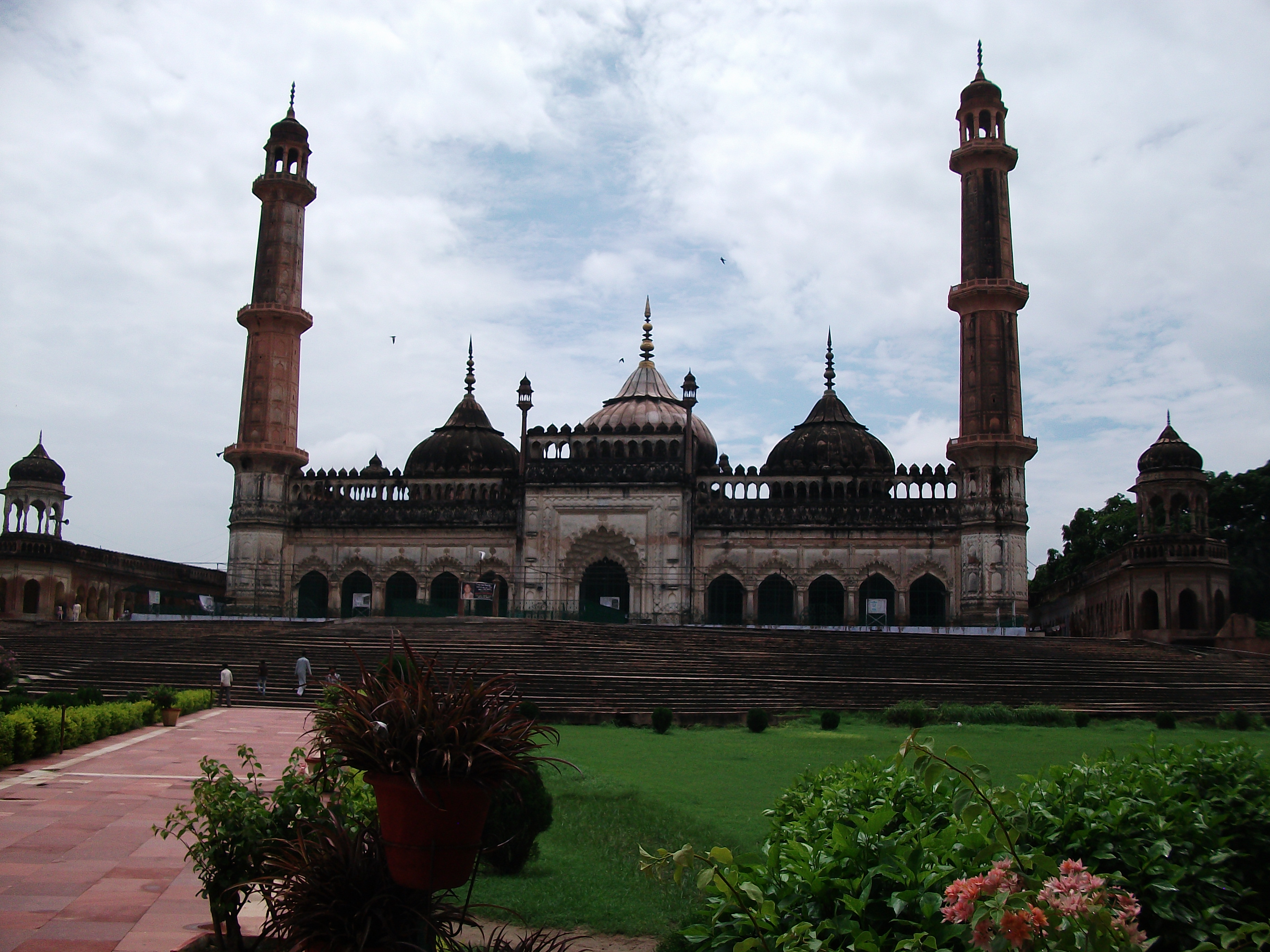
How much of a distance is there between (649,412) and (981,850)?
3806 centimetres

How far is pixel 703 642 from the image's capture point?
1040 inches

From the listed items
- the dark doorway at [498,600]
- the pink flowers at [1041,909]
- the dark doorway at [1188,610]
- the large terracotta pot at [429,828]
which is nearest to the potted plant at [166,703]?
the large terracotta pot at [429,828]

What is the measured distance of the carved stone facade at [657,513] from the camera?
113ft

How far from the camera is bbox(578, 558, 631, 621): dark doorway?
3697cm

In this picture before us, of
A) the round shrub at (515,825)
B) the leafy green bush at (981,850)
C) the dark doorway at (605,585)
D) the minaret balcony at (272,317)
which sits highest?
the minaret balcony at (272,317)

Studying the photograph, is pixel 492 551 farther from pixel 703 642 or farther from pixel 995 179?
pixel 995 179

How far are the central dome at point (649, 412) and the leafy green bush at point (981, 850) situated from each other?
33712 mm

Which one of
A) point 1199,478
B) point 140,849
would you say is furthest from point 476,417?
point 140,849

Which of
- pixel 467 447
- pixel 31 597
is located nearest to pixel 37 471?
pixel 31 597

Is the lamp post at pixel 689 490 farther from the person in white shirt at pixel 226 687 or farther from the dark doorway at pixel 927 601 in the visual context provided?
the person in white shirt at pixel 226 687

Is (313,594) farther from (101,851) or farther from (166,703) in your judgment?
(101,851)

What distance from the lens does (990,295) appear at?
34.6m

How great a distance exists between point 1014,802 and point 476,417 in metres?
43.4

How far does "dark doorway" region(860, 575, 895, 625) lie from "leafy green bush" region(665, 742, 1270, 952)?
1247 inches
